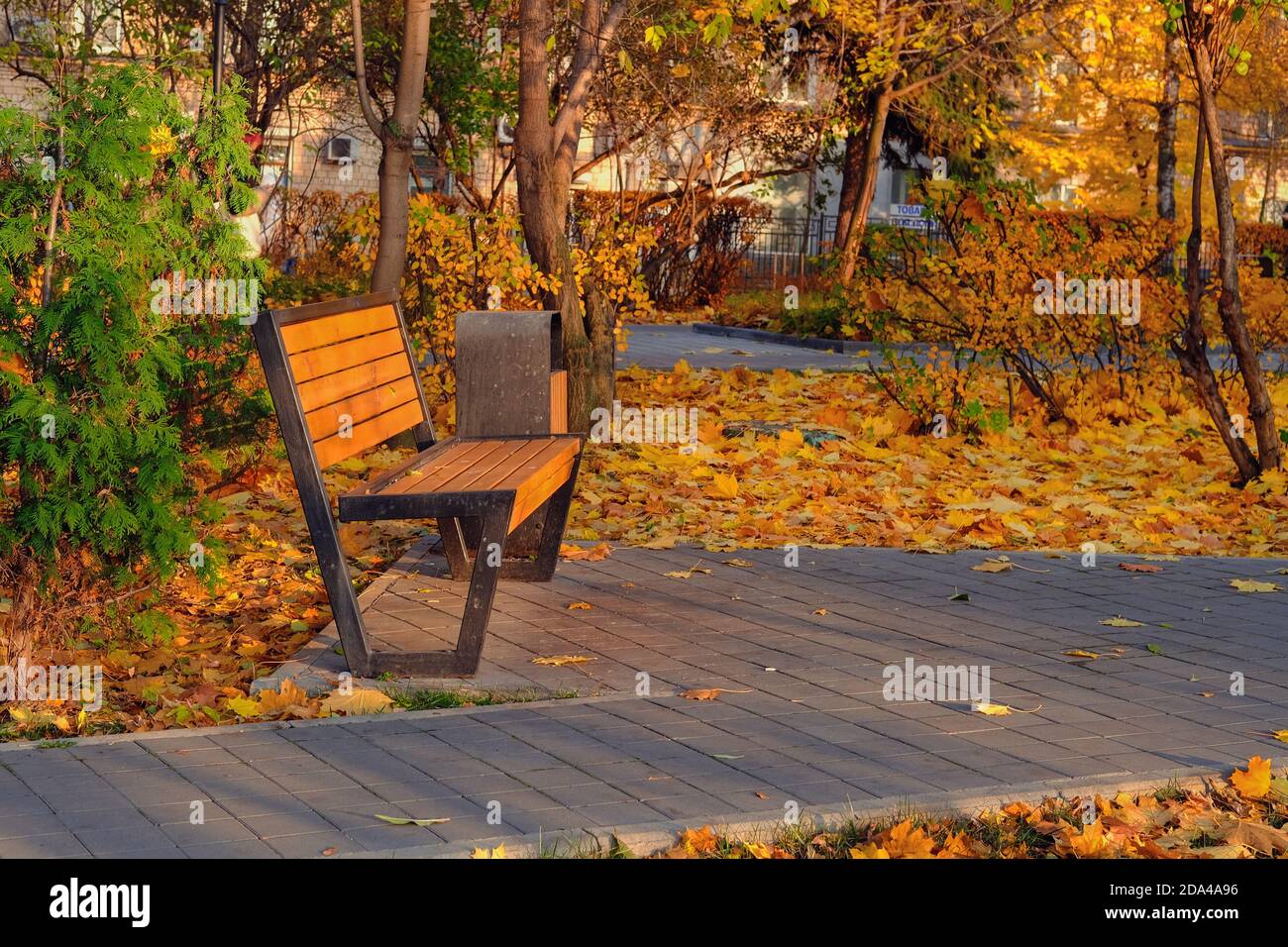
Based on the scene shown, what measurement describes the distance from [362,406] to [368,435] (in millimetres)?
112

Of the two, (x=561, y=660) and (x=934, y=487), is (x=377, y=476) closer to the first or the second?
(x=561, y=660)

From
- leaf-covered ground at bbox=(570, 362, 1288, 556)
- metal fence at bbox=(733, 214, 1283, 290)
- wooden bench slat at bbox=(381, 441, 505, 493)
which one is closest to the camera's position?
wooden bench slat at bbox=(381, 441, 505, 493)

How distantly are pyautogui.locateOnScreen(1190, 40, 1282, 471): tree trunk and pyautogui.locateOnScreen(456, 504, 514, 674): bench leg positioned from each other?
5577mm

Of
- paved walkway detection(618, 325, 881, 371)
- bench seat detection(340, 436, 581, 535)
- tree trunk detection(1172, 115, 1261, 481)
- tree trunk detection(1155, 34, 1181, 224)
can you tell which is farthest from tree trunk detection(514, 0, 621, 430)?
tree trunk detection(1155, 34, 1181, 224)

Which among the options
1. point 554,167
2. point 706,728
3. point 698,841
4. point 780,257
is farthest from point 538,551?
point 780,257

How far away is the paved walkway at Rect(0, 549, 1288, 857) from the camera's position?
404 cm

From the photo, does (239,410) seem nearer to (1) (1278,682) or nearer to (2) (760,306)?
(1) (1278,682)

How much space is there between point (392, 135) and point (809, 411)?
411 cm

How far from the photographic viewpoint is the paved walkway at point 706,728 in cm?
404

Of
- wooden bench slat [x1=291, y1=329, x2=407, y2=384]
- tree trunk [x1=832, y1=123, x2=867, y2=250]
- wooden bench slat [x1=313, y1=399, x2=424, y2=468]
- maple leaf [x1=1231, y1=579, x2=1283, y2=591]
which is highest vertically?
tree trunk [x1=832, y1=123, x2=867, y2=250]

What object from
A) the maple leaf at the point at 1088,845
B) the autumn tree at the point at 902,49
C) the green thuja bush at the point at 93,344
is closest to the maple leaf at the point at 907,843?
the maple leaf at the point at 1088,845

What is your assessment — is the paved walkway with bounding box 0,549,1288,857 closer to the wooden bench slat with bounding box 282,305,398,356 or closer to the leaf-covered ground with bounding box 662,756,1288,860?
the leaf-covered ground with bounding box 662,756,1288,860

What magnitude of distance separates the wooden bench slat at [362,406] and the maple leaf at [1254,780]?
117 inches

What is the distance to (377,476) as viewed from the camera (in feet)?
19.5
